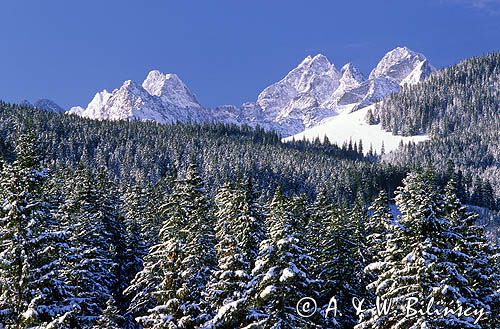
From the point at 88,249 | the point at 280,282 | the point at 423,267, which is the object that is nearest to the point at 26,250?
the point at 88,249

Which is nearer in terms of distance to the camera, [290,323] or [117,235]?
[290,323]

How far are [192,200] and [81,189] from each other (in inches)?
557

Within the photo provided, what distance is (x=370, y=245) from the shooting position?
50.1 metres

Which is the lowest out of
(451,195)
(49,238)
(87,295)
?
(87,295)

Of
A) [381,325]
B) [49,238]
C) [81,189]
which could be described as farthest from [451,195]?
[81,189]

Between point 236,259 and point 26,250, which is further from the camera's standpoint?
point 236,259

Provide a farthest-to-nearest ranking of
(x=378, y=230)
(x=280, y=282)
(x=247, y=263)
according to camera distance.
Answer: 1. (x=378, y=230)
2. (x=247, y=263)
3. (x=280, y=282)

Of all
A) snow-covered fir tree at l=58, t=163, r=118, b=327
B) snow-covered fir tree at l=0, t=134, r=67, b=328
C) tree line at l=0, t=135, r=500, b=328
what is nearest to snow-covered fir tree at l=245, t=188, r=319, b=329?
tree line at l=0, t=135, r=500, b=328

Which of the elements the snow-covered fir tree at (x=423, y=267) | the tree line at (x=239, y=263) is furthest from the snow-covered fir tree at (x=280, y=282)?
the snow-covered fir tree at (x=423, y=267)

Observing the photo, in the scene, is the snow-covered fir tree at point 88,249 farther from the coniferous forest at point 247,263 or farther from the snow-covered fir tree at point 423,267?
the snow-covered fir tree at point 423,267

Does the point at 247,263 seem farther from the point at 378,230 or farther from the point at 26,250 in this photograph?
the point at 378,230

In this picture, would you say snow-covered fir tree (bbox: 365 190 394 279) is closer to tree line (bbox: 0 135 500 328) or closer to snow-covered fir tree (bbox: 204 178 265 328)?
tree line (bbox: 0 135 500 328)

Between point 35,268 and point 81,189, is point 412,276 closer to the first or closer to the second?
point 35,268

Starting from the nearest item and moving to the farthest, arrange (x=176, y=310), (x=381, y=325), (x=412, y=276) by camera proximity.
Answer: (x=412, y=276)
(x=381, y=325)
(x=176, y=310)
